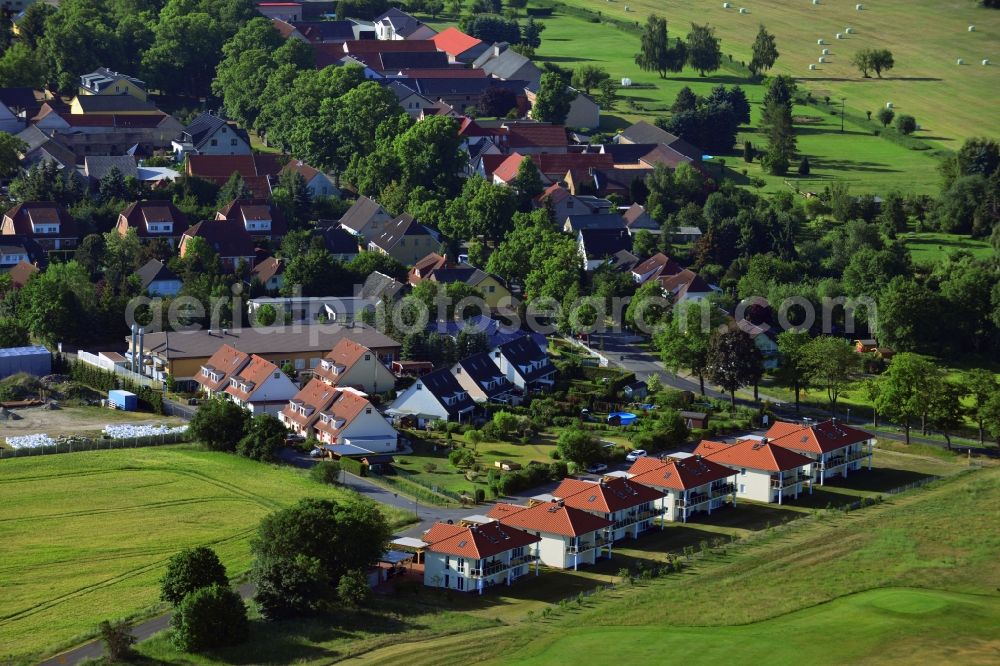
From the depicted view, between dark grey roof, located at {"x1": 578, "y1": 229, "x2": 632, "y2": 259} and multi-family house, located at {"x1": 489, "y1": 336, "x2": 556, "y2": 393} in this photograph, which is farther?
dark grey roof, located at {"x1": 578, "y1": 229, "x2": 632, "y2": 259}

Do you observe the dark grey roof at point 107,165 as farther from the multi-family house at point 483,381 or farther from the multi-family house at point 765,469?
the multi-family house at point 765,469

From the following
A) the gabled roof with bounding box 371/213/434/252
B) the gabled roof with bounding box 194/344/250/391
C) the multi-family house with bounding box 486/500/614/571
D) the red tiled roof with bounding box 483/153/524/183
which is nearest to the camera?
the multi-family house with bounding box 486/500/614/571

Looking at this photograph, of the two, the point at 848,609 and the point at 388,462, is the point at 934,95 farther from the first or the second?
the point at 848,609

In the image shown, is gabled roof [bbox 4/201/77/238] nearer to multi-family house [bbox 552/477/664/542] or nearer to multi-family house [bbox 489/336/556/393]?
multi-family house [bbox 489/336/556/393]

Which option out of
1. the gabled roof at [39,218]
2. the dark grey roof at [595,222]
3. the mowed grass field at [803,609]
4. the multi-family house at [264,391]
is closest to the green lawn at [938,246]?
the dark grey roof at [595,222]

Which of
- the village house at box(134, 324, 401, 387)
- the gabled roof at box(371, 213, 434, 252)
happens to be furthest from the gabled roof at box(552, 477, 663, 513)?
the gabled roof at box(371, 213, 434, 252)

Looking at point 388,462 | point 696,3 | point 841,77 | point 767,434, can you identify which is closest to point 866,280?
point 767,434
